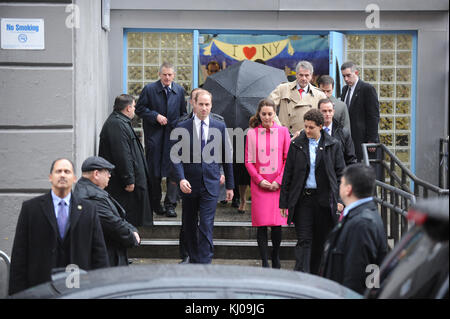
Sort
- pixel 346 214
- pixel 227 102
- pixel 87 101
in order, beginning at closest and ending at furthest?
pixel 346 214 → pixel 87 101 → pixel 227 102

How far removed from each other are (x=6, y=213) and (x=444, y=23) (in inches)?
297

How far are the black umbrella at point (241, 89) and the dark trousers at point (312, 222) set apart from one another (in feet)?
8.66

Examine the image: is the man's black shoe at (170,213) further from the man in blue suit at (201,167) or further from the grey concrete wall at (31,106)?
the grey concrete wall at (31,106)

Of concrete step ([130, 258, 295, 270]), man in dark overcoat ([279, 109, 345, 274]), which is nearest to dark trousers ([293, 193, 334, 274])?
man in dark overcoat ([279, 109, 345, 274])

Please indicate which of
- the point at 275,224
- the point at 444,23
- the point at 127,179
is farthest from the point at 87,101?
the point at 444,23

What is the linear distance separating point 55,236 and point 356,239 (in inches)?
84.9

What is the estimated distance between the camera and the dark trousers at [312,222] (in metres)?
8.24

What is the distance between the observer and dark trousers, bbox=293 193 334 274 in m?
8.24

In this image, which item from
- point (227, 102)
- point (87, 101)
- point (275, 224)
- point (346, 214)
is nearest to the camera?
point (346, 214)

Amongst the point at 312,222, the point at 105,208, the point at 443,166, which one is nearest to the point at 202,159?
the point at 312,222

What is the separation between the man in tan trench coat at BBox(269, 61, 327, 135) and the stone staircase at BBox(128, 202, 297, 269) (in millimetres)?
1356
